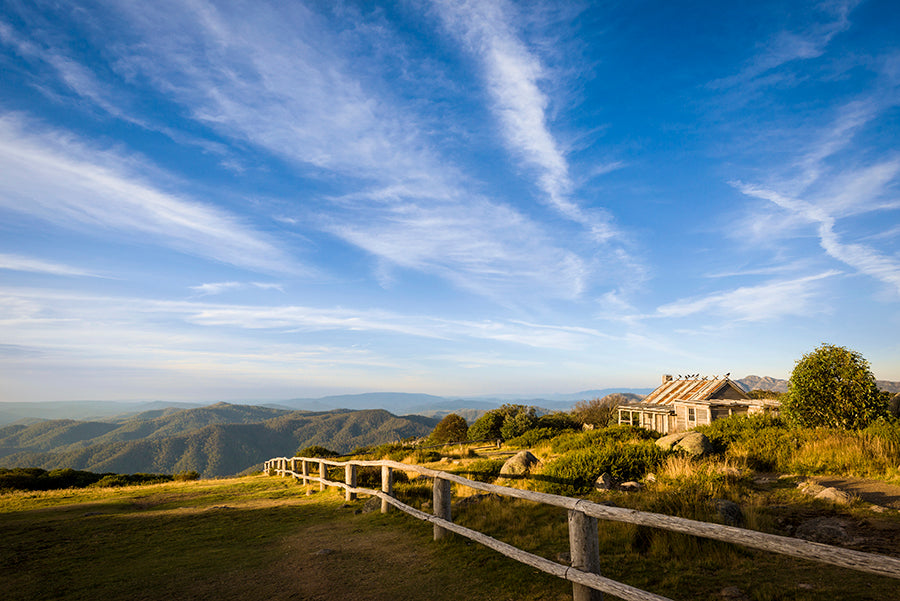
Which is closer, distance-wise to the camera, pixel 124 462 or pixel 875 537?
pixel 875 537

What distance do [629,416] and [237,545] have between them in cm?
4213

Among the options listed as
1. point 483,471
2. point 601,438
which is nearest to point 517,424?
point 601,438

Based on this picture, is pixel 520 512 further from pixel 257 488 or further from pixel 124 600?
pixel 257 488

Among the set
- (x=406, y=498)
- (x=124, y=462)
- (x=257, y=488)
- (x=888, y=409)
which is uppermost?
(x=888, y=409)

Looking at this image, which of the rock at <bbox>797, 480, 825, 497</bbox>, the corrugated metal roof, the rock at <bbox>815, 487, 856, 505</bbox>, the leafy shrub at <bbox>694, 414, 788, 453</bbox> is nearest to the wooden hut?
the corrugated metal roof

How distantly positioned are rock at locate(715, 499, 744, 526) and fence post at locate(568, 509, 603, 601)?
3700 mm

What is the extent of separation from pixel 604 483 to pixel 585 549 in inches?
290

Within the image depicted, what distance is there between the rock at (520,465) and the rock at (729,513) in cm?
745

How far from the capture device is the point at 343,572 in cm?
647

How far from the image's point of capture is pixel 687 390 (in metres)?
36.4

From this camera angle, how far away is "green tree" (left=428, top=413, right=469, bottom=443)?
4481 centimetres

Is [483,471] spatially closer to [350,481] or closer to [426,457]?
[350,481]

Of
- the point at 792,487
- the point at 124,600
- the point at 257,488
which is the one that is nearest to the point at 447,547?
the point at 124,600

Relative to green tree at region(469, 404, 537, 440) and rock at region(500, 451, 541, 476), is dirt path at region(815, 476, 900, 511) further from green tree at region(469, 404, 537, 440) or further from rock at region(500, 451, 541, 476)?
green tree at region(469, 404, 537, 440)
